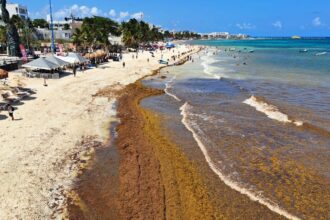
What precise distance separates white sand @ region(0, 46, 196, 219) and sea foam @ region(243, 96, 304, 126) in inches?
461

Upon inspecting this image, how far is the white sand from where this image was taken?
464 inches

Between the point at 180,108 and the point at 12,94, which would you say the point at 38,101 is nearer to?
Result: the point at 12,94

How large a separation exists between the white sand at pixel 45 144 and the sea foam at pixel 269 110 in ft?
38.4

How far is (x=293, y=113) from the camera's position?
25484 mm

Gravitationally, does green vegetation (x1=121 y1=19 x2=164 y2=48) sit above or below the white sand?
above

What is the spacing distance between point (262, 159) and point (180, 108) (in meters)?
11.0

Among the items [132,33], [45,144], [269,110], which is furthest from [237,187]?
[132,33]

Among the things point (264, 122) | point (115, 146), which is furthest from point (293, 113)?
point (115, 146)

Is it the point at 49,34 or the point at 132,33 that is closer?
the point at 49,34

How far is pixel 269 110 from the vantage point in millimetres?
26250

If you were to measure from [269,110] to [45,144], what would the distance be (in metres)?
17.1

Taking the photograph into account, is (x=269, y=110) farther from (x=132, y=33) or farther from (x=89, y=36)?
(x=132, y=33)

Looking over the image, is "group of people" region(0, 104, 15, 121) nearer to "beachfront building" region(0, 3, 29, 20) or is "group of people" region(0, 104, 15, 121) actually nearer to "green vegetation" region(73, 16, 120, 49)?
"green vegetation" region(73, 16, 120, 49)

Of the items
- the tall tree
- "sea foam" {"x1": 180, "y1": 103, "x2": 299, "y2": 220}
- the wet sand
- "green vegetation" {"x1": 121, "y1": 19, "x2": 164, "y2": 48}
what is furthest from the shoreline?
"green vegetation" {"x1": 121, "y1": 19, "x2": 164, "y2": 48}
